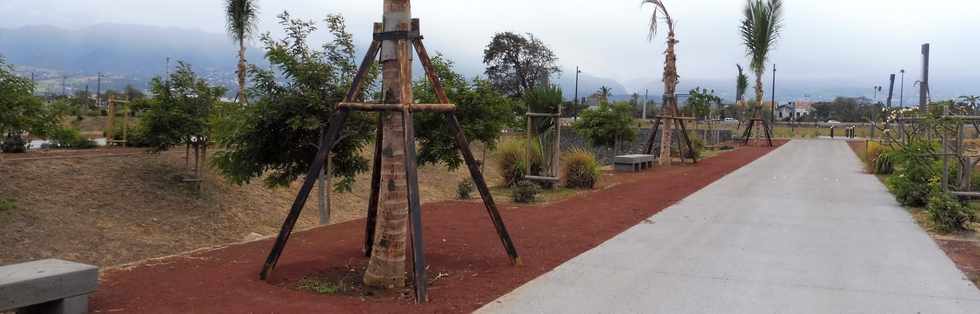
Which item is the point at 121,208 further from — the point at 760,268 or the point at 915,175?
the point at 915,175

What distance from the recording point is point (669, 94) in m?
24.1

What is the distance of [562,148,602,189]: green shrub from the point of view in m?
16.6

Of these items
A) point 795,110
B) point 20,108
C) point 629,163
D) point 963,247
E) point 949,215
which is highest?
point 795,110

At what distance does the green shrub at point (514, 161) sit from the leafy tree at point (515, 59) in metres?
48.1

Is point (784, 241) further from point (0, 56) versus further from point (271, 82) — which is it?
point (0, 56)

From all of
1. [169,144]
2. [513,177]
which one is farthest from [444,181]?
[169,144]

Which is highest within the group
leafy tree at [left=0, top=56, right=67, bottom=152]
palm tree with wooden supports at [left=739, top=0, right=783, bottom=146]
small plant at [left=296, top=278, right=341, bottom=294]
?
palm tree with wooden supports at [left=739, top=0, right=783, bottom=146]

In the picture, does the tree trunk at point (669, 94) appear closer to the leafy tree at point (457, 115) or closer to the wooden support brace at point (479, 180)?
the leafy tree at point (457, 115)

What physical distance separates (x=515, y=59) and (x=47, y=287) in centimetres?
6273

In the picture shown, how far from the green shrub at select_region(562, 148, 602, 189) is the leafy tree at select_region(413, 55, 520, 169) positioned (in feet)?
6.42

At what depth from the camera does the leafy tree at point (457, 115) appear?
1477 centimetres

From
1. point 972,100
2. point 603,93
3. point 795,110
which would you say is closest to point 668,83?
point 972,100

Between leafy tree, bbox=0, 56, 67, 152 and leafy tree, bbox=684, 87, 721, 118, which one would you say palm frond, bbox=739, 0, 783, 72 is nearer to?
leafy tree, bbox=684, 87, 721, 118

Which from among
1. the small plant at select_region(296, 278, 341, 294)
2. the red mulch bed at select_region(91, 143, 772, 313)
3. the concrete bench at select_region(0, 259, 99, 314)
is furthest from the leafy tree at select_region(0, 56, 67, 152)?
the small plant at select_region(296, 278, 341, 294)
